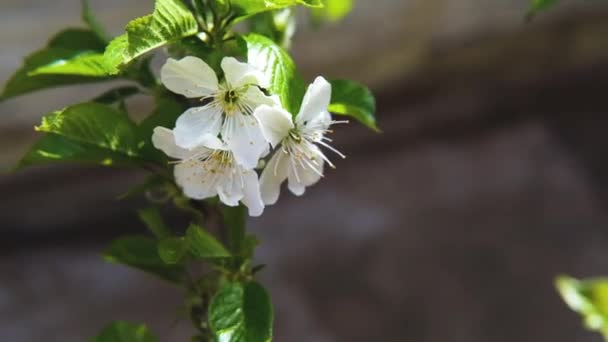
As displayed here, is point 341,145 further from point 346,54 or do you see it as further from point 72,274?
point 72,274

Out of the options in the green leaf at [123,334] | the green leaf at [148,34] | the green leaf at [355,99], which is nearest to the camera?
the green leaf at [148,34]

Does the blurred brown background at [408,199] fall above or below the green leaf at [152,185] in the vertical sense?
below

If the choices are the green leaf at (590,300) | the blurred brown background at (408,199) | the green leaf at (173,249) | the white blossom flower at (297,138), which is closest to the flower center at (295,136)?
the white blossom flower at (297,138)

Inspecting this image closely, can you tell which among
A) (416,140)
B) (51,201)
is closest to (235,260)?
(51,201)

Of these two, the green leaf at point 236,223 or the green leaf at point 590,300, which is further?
the green leaf at point 590,300

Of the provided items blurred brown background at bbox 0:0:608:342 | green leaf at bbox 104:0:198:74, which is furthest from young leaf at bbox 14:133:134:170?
blurred brown background at bbox 0:0:608:342

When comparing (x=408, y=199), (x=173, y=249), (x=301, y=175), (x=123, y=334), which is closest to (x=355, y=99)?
(x=301, y=175)

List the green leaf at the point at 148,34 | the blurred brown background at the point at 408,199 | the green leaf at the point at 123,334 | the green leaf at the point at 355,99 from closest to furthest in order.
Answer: the green leaf at the point at 148,34 < the green leaf at the point at 355,99 < the green leaf at the point at 123,334 < the blurred brown background at the point at 408,199

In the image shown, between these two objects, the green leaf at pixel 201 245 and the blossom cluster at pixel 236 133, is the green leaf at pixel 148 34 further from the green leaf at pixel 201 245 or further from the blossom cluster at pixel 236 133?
the green leaf at pixel 201 245
